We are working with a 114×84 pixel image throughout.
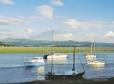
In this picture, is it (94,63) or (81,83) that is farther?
(94,63)

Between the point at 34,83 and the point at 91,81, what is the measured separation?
136 inches

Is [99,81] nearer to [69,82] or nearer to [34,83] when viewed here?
[69,82]

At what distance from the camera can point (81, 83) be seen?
2156 centimetres

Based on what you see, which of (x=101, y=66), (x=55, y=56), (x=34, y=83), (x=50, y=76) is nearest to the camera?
(x=34, y=83)

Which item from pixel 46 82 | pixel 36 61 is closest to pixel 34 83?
pixel 46 82

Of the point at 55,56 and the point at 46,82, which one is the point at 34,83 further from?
the point at 55,56

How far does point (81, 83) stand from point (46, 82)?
6.66 feet

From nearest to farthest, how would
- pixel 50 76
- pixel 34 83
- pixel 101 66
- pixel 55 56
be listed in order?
pixel 34 83
pixel 50 76
pixel 101 66
pixel 55 56

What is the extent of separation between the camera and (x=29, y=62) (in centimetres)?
8888

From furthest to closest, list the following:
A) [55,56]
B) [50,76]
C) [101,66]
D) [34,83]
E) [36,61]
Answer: [55,56], [36,61], [101,66], [50,76], [34,83]

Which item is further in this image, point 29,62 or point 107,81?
point 29,62

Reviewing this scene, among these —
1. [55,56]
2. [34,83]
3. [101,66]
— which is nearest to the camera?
[34,83]

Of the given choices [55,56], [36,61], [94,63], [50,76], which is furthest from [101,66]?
[50,76]

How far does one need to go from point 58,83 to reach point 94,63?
62.6 m
